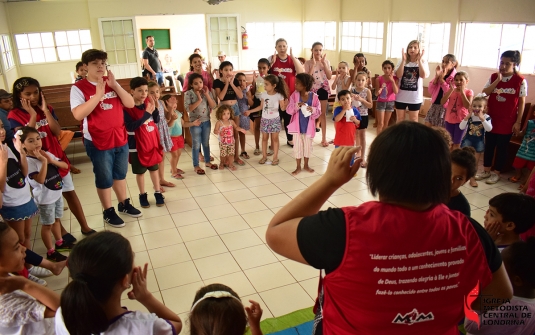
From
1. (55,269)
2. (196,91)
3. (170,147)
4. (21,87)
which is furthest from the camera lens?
(196,91)

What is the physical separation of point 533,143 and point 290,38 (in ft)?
31.7

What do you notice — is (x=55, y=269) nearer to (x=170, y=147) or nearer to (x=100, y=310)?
(x=100, y=310)

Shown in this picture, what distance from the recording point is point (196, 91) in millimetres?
5480

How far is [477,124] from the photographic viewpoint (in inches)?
201

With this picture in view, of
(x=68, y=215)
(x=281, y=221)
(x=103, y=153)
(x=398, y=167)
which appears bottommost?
(x=68, y=215)

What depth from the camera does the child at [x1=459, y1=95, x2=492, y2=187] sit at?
5004 mm

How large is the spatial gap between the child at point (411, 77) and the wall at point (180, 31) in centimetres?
963

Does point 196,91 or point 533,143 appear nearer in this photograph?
point 533,143

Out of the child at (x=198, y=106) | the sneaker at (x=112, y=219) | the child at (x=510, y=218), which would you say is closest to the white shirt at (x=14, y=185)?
the sneaker at (x=112, y=219)

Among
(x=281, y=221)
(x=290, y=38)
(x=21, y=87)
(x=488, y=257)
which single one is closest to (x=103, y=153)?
(x=21, y=87)

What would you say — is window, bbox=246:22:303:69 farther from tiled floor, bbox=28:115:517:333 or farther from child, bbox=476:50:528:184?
child, bbox=476:50:528:184

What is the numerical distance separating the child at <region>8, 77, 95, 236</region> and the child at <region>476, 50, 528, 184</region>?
4.86m

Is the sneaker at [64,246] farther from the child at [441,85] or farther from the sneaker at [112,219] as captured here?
the child at [441,85]

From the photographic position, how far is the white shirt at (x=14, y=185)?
3117 mm
